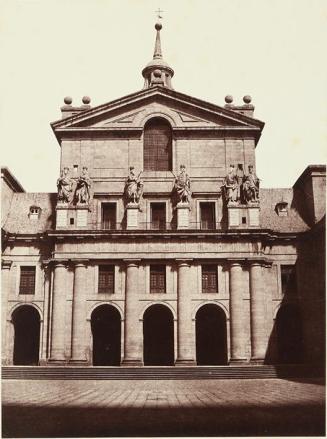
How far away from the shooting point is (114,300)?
37.4 m

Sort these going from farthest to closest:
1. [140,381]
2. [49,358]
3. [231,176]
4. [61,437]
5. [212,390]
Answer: [231,176] → [49,358] → [140,381] → [212,390] → [61,437]

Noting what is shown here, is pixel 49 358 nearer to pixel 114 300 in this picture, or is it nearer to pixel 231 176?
pixel 114 300

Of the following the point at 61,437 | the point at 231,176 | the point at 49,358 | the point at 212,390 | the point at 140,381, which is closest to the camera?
the point at 61,437

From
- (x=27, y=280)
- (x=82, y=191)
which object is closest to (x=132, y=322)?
(x=27, y=280)

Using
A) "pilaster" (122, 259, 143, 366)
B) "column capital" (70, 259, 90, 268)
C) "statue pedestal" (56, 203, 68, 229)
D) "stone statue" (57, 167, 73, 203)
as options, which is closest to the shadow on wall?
"pilaster" (122, 259, 143, 366)

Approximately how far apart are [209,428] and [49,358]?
22.5 meters

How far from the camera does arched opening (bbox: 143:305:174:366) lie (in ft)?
125

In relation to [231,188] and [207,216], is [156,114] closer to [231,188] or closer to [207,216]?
[231,188]

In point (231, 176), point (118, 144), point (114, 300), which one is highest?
point (118, 144)

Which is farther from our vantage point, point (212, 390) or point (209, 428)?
point (212, 390)

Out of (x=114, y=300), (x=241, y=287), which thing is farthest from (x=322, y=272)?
(x=114, y=300)

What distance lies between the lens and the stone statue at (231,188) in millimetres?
38844

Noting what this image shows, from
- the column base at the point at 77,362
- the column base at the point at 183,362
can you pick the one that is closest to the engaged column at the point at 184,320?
the column base at the point at 183,362

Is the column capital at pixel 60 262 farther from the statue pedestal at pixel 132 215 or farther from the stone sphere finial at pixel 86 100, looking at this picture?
the stone sphere finial at pixel 86 100
